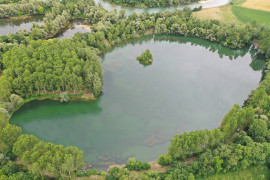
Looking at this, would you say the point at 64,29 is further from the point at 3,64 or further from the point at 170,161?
the point at 170,161

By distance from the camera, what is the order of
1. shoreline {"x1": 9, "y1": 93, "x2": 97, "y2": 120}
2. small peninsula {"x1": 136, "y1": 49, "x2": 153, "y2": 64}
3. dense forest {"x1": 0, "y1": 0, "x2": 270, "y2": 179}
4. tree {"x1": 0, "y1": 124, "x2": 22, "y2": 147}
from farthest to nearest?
small peninsula {"x1": 136, "y1": 49, "x2": 153, "y2": 64}, shoreline {"x1": 9, "y1": 93, "x2": 97, "y2": 120}, tree {"x1": 0, "y1": 124, "x2": 22, "y2": 147}, dense forest {"x1": 0, "y1": 0, "x2": 270, "y2": 179}

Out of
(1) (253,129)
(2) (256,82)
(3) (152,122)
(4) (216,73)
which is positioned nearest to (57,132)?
(3) (152,122)

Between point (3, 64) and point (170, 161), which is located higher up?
point (3, 64)

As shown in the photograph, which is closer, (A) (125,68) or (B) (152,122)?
(B) (152,122)

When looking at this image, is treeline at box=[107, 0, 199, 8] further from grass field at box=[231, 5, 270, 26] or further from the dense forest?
grass field at box=[231, 5, 270, 26]

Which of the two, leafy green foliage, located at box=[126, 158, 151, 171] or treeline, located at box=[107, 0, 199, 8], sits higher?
treeline, located at box=[107, 0, 199, 8]

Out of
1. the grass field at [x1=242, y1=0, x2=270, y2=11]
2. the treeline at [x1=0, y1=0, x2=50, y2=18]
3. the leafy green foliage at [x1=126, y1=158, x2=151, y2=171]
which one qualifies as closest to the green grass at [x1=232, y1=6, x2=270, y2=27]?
the grass field at [x1=242, y1=0, x2=270, y2=11]
